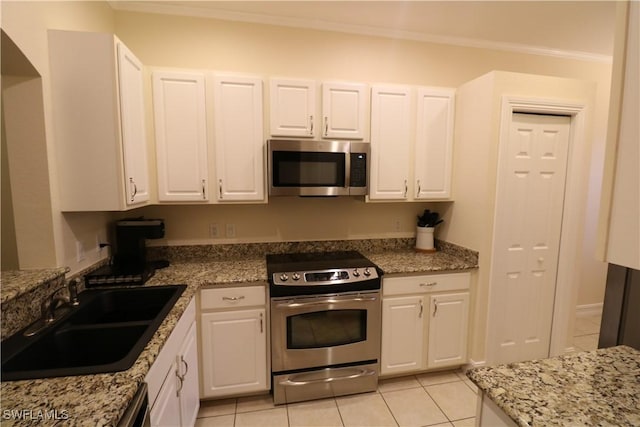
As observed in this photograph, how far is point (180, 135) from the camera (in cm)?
204

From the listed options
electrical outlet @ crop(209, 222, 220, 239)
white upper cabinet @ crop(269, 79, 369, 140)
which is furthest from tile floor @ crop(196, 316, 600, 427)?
white upper cabinet @ crop(269, 79, 369, 140)

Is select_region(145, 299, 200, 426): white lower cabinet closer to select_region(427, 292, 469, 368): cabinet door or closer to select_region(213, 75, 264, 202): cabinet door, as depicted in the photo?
select_region(213, 75, 264, 202): cabinet door

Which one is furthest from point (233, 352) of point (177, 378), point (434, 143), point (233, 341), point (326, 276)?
point (434, 143)

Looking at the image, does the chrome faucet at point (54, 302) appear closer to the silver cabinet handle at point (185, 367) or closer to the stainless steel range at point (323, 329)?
the silver cabinet handle at point (185, 367)

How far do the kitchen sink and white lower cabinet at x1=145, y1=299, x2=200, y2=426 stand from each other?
129 mm

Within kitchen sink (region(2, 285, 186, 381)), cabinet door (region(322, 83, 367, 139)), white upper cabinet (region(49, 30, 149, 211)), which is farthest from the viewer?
cabinet door (region(322, 83, 367, 139))

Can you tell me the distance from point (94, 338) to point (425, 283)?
2026mm

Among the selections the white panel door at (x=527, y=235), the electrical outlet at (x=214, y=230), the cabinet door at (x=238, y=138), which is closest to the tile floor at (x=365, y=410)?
the white panel door at (x=527, y=235)

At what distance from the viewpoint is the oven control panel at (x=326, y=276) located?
198cm

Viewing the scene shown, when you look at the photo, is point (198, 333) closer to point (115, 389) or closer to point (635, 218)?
point (115, 389)

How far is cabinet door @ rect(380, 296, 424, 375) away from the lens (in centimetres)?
218

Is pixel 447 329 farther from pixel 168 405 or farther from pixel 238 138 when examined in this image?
pixel 238 138

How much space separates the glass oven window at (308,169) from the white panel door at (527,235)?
3.90 ft

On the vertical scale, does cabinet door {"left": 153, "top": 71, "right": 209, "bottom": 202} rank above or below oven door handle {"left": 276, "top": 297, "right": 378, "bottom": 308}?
above
